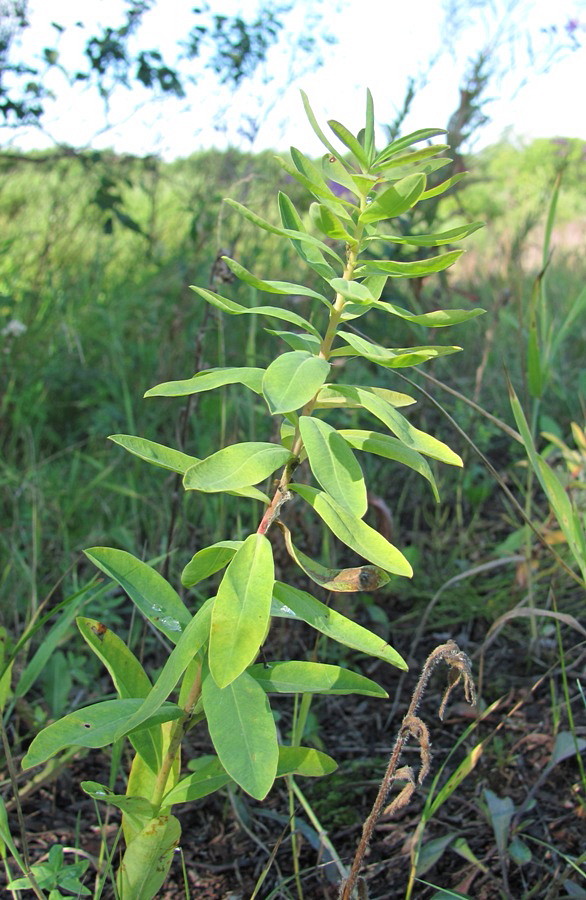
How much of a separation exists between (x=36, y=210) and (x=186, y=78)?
1.65 meters

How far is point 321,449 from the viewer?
831 mm

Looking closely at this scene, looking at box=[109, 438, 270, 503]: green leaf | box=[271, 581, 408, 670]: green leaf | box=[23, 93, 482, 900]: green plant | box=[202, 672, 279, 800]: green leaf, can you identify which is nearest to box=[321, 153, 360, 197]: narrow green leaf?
box=[23, 93, 482, 900]: green plant

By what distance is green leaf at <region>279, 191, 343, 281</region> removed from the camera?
0.91 m

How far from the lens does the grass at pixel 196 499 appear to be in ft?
4.81

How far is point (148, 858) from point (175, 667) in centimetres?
29

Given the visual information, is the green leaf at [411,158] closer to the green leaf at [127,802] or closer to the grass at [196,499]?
the grass at [196,499]

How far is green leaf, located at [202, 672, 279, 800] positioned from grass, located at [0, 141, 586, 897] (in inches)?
13.6

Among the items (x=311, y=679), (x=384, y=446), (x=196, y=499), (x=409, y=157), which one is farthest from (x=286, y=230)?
(x=196, y=499)

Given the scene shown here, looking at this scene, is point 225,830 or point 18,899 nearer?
point 18,899

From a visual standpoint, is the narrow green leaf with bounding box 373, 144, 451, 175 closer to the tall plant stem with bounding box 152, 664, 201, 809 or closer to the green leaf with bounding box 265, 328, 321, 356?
the green leaf with bounding box 265, 328, 321, 356

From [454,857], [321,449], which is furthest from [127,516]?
[321,449]

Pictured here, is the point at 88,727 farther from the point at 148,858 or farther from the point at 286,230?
the point at 286,230

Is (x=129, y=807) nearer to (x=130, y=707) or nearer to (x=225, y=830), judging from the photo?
(x=130, y=707)

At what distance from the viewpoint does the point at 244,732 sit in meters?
0.83
